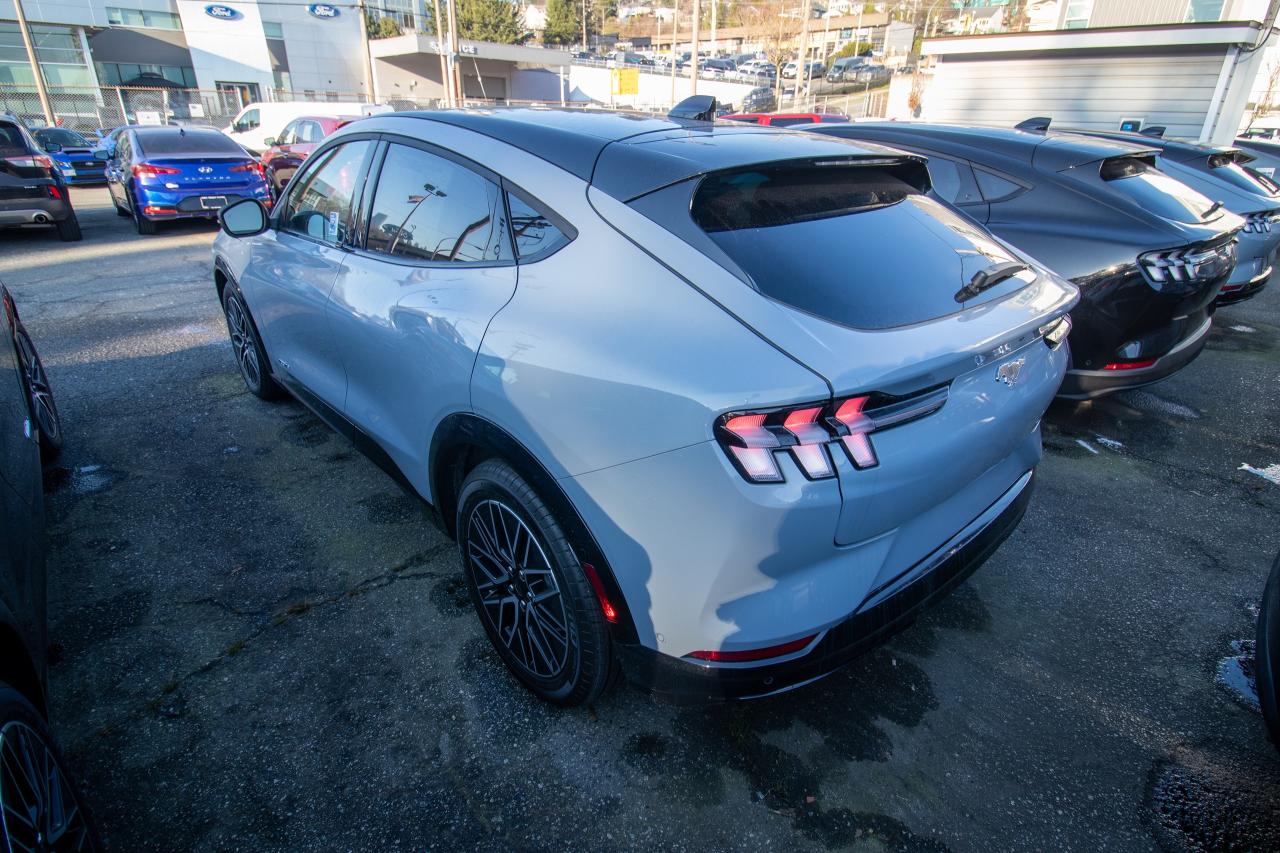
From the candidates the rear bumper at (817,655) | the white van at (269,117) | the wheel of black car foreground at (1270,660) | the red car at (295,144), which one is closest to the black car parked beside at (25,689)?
the rear bumper at (817,655)

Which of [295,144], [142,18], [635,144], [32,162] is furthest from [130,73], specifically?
[635,144]

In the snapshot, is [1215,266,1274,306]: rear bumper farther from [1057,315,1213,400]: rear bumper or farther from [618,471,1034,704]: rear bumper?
[618,471,1034,704]: rear bumper

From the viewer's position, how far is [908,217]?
7.21ft

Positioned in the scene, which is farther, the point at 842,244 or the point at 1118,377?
the point at 1118,377

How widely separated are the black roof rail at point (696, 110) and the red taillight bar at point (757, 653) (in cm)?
198

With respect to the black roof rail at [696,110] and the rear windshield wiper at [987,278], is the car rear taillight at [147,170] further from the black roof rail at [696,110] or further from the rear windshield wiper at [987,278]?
the rear windshield wiper at [987,278]

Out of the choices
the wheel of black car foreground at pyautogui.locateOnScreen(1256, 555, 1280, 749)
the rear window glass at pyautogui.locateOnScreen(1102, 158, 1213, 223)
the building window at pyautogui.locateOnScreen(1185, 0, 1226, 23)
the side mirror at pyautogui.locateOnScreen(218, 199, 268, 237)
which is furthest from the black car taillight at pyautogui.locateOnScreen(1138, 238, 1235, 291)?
the building window at pyautogui.locateOnScreen(1185, 0, 1226, 23)

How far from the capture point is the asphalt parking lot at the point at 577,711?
6.22 feet

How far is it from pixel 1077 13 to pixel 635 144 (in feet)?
84.5

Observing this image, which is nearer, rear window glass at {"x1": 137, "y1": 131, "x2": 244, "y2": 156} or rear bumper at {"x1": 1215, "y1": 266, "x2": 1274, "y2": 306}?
rear bumper at {"x1": 1215, "y1": 266, "x2": 1274, "y2": 306}

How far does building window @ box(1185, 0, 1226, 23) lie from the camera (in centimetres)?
1866

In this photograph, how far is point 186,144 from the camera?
9.99 metres

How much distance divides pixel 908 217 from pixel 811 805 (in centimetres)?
179

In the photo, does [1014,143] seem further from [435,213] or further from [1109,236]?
[435,213]
